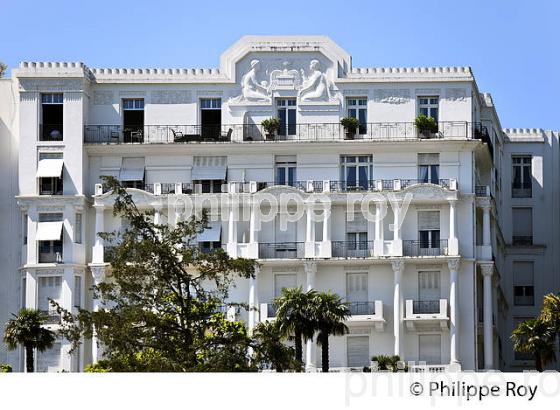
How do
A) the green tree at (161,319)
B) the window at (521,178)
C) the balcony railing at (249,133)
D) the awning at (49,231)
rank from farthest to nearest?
the window at (521,178), the balcony railing at (249,133), the awning at (49,231), the green tree at (161,319)

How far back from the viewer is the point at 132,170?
93.1 m

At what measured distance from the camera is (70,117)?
92.8 m

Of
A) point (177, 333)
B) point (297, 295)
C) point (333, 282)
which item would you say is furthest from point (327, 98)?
point (177, 333)

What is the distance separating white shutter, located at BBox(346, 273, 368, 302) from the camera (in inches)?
3568

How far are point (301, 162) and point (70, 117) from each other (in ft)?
41.2

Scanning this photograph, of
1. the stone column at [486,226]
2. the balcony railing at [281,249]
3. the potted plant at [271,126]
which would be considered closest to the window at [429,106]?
the stone column at [486,226]

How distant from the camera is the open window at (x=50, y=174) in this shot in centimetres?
9162

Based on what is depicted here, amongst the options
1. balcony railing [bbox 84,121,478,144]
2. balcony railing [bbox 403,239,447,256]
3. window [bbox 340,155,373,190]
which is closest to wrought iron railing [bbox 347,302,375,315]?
balcony railing [bbox 403,239,447,256]

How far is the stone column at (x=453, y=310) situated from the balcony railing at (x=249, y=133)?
7472 millimetres

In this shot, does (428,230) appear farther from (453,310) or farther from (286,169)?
(286,169)

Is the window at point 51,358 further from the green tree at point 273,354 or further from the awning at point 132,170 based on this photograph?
the green tree at point 273,354

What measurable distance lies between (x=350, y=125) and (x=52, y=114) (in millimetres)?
15956

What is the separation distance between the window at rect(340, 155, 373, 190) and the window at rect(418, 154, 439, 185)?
104 inches
